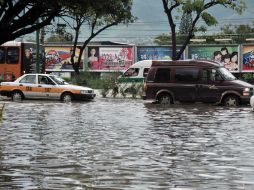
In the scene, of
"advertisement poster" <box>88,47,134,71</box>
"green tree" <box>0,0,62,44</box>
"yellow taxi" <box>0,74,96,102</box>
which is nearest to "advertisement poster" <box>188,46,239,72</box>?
"advertisement poster" <box>88,47,134,71</box>

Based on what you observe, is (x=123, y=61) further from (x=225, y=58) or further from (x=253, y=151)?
(x=253, y=151)

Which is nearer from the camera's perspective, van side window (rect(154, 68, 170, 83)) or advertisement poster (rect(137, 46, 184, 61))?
van side window (rect(154, 68, 170, 83))

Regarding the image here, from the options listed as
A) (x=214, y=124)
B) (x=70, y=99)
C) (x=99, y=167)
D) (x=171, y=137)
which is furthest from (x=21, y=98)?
(x=99, y=167)

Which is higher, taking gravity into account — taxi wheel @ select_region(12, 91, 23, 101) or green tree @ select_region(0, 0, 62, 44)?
green tree @ select_region(0, 0, 62, 44)

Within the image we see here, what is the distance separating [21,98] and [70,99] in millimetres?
2761

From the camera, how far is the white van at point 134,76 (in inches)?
1445

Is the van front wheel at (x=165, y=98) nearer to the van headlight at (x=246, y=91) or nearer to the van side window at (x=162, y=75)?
the van side window at (x=162, y=75)

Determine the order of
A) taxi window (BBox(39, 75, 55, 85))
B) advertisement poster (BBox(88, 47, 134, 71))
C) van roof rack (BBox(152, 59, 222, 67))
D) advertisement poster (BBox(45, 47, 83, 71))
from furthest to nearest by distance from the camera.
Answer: advertisement poster (BBox(45, 47, 83, 71)), advertisement poster (BBox(88, 47, 134, 71)), taxi window (BBox(39, 75, 55, 85)), van roof rack (BBox(152, 59, 222, 67))

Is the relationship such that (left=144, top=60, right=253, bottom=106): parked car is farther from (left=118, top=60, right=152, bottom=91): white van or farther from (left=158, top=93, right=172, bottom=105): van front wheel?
(left=118, top=60, right=152, bottom=91): white van

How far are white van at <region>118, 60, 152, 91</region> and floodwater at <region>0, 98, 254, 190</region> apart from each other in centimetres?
1366

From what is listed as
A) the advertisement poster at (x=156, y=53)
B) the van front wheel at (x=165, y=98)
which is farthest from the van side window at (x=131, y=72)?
the advertisement poster at (x=156, y=53)

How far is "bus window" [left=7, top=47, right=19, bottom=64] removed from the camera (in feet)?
152

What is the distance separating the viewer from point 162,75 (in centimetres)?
3022

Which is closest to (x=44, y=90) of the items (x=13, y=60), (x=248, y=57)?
(x=13, y=60)
